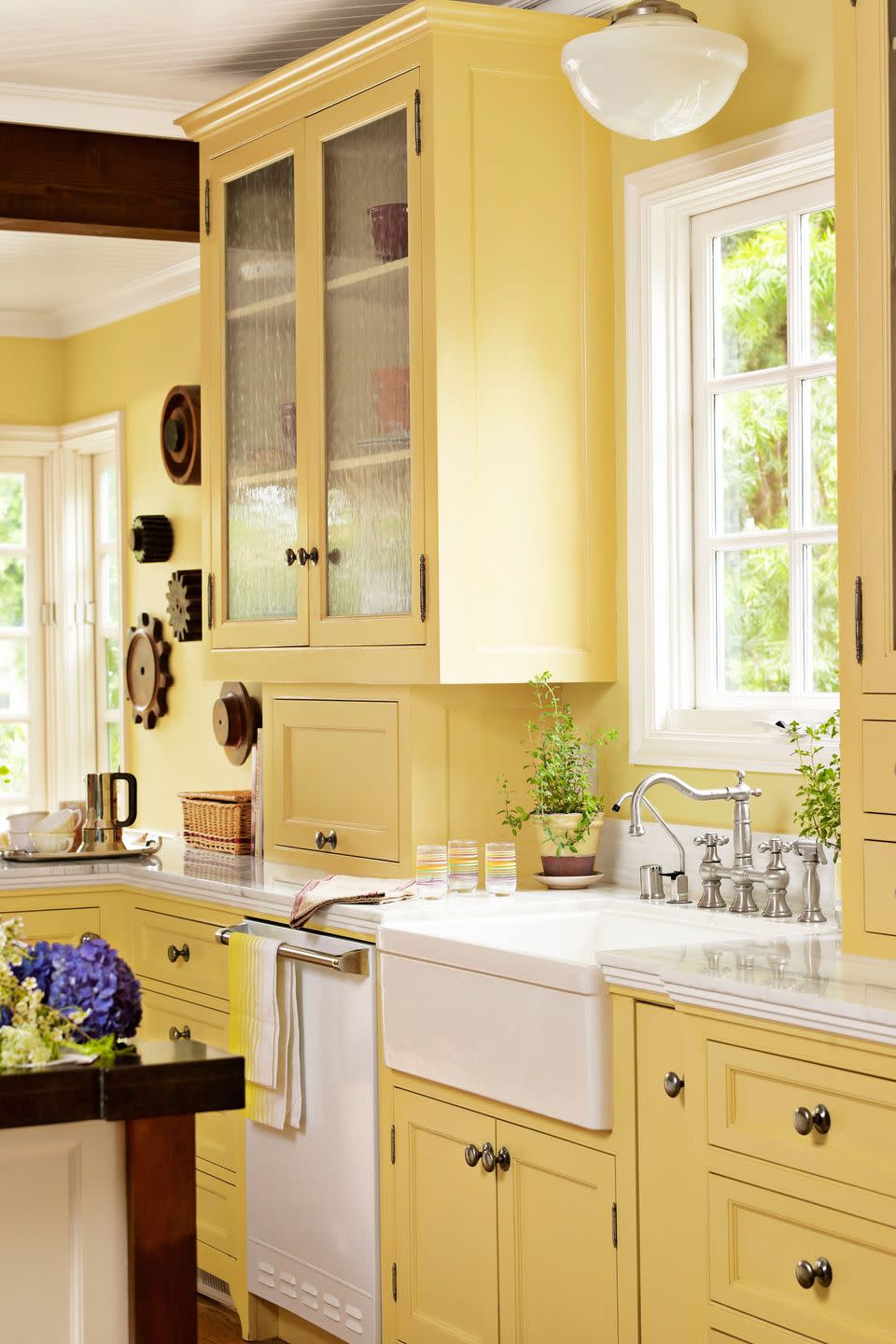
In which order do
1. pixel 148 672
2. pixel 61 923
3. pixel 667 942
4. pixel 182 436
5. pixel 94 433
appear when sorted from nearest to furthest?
pixel 667 942 → pixel 61 923 → pixel 182 436 → pixel 148 672 → pixel 94 433

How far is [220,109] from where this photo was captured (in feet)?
12.1

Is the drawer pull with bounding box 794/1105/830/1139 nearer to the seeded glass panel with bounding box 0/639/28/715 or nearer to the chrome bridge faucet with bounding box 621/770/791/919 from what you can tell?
the chrome bridge faucet with bounding box 621/770/791/919

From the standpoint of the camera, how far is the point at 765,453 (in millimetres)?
3131

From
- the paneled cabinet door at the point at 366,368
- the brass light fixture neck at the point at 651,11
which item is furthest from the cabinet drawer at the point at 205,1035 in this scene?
the brass light fixture neck at the point at 651,11

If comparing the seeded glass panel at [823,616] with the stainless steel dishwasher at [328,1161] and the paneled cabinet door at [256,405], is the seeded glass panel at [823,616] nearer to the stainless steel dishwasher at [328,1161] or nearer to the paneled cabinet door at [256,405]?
the stainless steel dishwasher at [328,1161]

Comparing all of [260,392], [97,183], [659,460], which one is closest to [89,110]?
[97,183]

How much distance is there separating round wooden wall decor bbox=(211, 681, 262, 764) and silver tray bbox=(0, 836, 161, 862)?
0.68m

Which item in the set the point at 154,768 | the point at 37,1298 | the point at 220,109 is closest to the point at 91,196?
the point at 220,109

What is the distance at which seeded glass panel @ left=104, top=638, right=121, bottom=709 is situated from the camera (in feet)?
19.1

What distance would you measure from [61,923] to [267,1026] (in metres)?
0.89

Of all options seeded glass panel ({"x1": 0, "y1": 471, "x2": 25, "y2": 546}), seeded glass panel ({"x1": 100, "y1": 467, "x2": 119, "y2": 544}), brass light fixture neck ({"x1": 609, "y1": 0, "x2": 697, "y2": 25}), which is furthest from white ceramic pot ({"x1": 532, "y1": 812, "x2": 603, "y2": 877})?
seeded glass panel ({"x1": 0, "y1": 471, "x2": 25, "y2": 546})

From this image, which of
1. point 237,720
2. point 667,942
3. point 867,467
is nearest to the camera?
point 867,467

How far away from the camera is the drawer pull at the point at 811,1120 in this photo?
1.97 meters

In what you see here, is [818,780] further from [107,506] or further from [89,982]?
[107,506]
